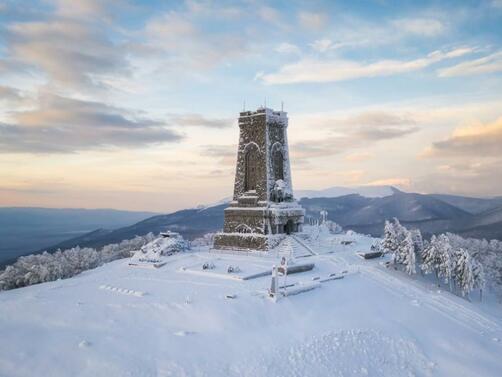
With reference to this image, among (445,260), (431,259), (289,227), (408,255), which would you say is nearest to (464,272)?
(445,260)

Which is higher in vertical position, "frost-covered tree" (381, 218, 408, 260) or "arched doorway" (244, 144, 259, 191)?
"arched doorway" (244, 144, 259, 191)

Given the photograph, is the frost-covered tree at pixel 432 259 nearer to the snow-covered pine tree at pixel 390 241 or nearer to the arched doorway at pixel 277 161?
the snow-covered pine tree at pixel 390 241

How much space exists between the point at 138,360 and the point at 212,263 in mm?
13811

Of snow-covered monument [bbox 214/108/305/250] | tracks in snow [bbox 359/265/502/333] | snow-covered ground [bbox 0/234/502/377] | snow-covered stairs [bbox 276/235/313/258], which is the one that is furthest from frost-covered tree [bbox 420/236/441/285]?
snow-covered monument [bbox 214/108/305/250]

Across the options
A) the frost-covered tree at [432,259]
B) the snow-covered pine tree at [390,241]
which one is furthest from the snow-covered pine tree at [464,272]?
the snow-covered pine tree at [390,241]

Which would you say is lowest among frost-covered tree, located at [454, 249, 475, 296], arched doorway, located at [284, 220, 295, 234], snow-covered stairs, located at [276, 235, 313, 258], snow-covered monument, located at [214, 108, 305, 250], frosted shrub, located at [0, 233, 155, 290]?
frosted shrub, located at [0, 233, 155, 290]

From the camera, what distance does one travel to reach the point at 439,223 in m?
107

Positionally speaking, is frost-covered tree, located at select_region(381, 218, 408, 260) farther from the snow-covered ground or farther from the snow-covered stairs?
the snow-covered ground

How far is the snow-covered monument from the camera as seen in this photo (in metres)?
33.7

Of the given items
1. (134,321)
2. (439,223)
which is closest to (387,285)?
(134,321)

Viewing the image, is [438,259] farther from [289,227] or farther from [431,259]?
[289,227]

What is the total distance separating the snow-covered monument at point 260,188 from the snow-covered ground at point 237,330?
9119mm

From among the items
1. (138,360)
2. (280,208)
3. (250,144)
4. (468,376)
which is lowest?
(468,376)

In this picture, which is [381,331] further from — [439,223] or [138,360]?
[439,223]
